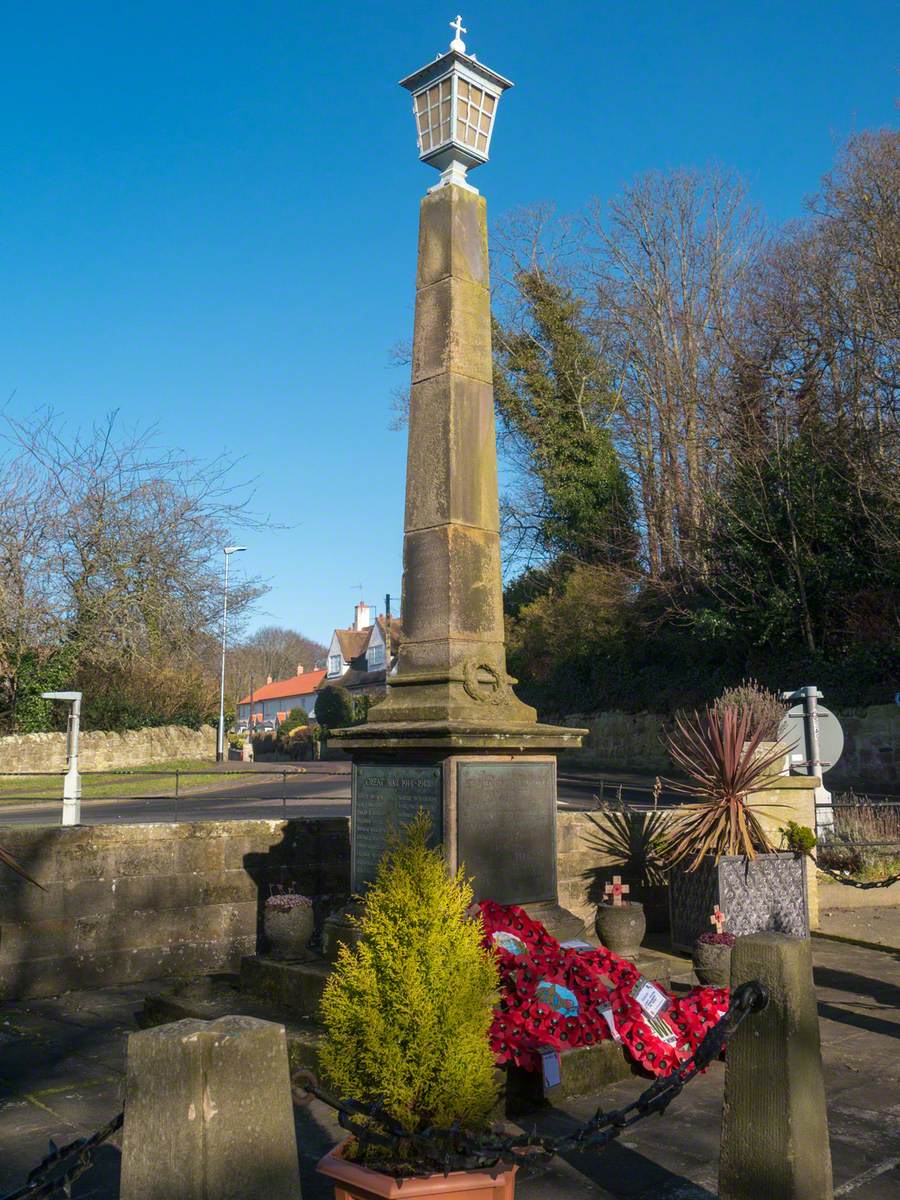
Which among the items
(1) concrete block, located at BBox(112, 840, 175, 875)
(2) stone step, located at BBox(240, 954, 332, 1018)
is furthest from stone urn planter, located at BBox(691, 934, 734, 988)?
(1) concrete block, located at BBox(112, 840, 175, 875)

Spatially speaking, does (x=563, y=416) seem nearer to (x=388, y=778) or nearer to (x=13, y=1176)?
(x=388, y=778)

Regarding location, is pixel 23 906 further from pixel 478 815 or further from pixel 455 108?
pixel 455 108

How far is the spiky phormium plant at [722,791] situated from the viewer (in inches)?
341

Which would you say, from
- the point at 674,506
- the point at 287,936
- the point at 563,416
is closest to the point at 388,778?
the point at 287,936

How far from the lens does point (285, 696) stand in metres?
109

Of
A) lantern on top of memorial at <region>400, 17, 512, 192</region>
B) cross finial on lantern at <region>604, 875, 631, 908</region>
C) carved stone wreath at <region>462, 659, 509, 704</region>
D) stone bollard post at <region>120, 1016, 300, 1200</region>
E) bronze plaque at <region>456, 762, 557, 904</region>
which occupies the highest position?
lantern on top of memorial at <region>400, 17, 512, 192</region>

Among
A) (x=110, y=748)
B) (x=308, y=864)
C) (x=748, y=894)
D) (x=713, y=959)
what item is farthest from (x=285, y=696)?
(x=713, y=959)

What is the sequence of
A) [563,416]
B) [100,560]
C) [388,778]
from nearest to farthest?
[388,778] < [100,560] < [563,416]

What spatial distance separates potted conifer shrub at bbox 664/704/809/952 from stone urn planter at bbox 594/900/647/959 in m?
1.19

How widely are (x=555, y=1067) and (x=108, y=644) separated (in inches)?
1124

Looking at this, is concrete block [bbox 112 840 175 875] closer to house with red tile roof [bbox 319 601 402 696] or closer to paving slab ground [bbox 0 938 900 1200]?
paving slab ground [bbox 0 938 900 1200]

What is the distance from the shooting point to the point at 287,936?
704 cm

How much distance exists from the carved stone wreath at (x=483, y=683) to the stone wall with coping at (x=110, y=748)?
24015 mm

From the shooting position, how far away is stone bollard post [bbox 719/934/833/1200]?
3578 mm
